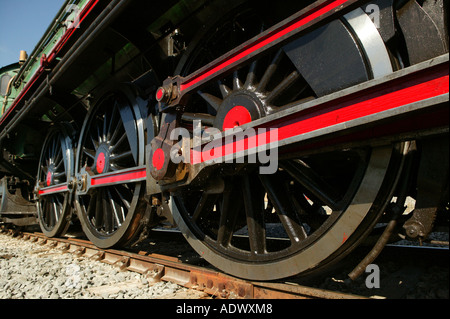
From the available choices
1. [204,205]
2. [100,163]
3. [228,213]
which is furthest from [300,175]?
[100,163]

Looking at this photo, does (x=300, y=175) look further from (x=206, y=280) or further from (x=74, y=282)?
(x=74, y=282)

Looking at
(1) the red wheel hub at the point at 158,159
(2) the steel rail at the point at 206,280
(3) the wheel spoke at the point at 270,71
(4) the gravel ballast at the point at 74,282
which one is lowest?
(4) the gravel ballast at the point at 74,282

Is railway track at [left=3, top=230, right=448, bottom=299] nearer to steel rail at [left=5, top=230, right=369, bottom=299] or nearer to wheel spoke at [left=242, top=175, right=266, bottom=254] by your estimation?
steel rail at [left=5, top=230, right=369, bottom=299]

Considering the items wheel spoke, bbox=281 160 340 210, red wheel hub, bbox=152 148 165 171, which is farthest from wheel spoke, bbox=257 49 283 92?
red wheel hub, bbox=152 148 165 171

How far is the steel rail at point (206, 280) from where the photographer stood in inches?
63.4

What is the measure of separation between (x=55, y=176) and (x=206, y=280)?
4068 millimetres

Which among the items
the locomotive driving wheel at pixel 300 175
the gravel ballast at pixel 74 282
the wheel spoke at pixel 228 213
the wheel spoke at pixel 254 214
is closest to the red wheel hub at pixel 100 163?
the gravel ballast at pixel 74 282

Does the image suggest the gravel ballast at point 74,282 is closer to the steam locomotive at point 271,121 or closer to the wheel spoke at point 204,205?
the steam locomotive at point 271,121

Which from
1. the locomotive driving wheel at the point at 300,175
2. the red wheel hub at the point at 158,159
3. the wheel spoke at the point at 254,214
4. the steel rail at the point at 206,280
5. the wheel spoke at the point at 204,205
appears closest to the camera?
the locomotive driving wheel at the point at 300,175

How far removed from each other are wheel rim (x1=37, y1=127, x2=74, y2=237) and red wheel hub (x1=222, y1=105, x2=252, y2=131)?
334 centimetres

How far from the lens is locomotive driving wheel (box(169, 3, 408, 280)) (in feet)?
4.63

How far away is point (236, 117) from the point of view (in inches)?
75.6

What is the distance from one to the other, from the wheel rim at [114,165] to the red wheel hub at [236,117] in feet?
4.38

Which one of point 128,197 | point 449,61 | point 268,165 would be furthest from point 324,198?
point 128,197
